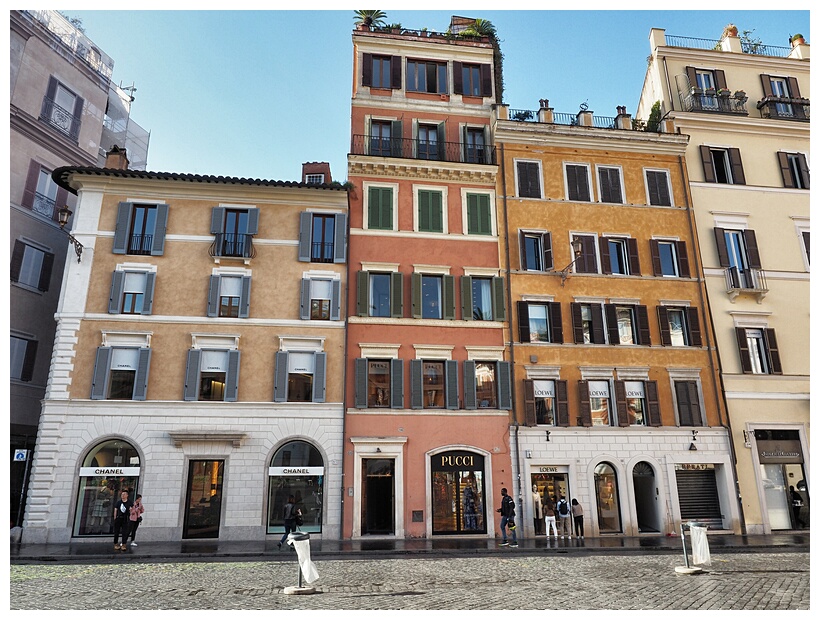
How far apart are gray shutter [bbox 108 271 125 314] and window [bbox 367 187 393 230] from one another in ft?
32.6

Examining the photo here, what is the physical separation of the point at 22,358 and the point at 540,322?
72.1 feet

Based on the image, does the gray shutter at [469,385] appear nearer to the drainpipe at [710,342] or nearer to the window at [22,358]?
the drainpipe at [710,342]

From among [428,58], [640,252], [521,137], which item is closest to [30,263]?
[428,58]

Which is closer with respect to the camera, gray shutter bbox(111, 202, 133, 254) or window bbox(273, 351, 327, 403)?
window bbox(273, 351, 327, 403)

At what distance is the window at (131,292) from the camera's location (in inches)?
880

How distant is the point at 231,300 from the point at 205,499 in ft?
24.5

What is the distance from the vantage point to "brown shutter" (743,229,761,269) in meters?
26.1

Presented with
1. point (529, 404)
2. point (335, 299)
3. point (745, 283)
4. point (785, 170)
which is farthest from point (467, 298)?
point (785, 170)

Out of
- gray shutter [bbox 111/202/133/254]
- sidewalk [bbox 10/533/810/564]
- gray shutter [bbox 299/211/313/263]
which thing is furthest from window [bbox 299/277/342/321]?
sidewalk [bbox 10/533/810/564]

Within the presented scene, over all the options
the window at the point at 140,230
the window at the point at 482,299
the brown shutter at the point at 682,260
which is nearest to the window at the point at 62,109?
the window at the point at 140,230

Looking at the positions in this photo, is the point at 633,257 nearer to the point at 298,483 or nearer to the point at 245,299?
the point at 245,299

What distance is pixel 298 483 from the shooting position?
21.7 metres

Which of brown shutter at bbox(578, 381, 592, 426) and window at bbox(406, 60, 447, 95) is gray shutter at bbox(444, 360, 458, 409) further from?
window at bbox(406, 60, 447, 95)

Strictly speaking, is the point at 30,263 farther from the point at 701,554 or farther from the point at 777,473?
the point at 777,473
